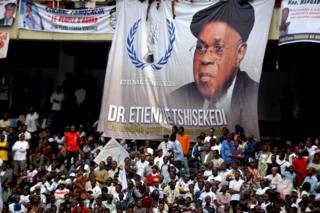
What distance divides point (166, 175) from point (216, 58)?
159 inches

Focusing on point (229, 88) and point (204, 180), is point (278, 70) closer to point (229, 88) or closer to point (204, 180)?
point (229, 88)

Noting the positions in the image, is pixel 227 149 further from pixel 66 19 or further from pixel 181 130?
pixel 66 19

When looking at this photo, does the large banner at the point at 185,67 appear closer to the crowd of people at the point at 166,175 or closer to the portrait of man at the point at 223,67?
the portrait of man at the point at 223,67

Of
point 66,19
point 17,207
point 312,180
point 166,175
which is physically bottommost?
point 17,207

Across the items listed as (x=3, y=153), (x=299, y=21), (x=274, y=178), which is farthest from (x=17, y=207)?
(x=299, y=21)

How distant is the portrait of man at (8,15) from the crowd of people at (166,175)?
349 centimetres

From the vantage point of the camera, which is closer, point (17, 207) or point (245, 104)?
point (17, 207)

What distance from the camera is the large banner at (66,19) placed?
30.0m

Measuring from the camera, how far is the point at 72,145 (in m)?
28.6

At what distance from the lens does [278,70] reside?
32656 mm

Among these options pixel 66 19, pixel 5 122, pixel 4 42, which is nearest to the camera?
pixel 66 19

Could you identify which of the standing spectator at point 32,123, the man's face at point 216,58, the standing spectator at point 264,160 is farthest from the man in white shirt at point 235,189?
the standing spectator at point 32,123

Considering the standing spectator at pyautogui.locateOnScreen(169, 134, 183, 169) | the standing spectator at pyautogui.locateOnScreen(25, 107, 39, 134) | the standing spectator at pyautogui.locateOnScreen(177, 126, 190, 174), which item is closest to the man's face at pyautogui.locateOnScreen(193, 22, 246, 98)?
the standing spectator at pyautogui.locateOnScreen(177, 126, 190, 174)

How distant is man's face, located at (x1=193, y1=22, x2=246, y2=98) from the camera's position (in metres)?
27.9
